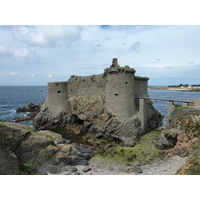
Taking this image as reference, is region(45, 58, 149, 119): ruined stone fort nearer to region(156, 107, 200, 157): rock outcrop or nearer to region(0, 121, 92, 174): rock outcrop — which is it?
region(156, 107, 200, 157): rock outcrop

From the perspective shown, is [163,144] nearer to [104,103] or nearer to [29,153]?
[104,103]

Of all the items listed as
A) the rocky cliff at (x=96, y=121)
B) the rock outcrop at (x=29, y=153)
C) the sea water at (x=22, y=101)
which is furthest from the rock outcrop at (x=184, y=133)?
the rock outcrop at (x=29, y=153)

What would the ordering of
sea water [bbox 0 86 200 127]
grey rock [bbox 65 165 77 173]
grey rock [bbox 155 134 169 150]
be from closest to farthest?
grey rock [bbox 65 165 77 173]
grey rock [bbox 155 134 169 150]
sea water [bbox 0 86 200 127]

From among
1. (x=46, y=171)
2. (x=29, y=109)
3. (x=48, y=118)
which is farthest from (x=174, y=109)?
(x=29, y=109)

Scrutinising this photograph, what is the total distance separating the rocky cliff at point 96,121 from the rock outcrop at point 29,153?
8.48 meters

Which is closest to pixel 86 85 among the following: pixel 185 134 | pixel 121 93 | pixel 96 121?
pixel 96 121

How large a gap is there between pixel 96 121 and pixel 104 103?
3.63 meters

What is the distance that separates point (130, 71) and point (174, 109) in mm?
8898

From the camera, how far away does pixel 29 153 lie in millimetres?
13961

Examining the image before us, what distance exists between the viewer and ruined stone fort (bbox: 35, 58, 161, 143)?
23.9 meters

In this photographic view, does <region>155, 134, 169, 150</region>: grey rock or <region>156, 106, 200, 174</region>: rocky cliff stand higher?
<region>156, 106, 200, 174</region>: rocky cliff

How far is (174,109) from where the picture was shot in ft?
72.2

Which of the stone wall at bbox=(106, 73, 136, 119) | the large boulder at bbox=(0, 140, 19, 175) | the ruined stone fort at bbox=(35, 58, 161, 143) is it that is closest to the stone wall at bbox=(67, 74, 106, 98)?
the ruined stone fort at bbox=(35, 58, 161, 143)

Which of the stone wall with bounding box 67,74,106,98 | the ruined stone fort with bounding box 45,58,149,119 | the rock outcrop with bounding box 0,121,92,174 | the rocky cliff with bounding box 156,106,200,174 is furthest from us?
the stone wall with bounding box 67,74,106,98
